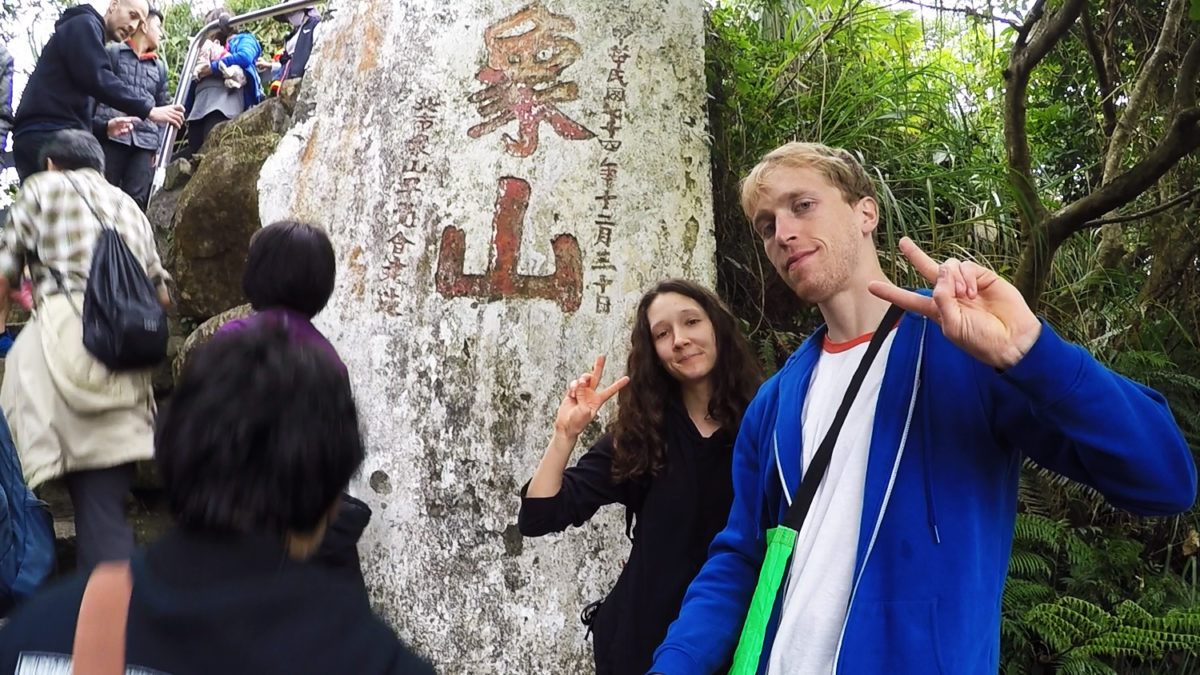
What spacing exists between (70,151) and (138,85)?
2302mm

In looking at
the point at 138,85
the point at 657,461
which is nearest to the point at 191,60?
the point at 138,85

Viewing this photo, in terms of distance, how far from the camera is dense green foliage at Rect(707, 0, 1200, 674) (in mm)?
3080

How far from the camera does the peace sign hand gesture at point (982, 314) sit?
1.21 meters

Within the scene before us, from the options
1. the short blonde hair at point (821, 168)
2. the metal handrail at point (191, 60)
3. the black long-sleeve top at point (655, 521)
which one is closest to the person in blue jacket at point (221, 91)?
the metal handrail at point (191, 60)

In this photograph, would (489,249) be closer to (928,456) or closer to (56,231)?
(56,231)

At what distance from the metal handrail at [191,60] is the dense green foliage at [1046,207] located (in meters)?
2.65

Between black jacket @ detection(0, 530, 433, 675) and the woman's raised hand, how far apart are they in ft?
3.76

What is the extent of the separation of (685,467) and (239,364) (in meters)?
1.25

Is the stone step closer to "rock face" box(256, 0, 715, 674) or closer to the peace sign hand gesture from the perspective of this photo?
"rock face" box(256, 0, 715, 674)

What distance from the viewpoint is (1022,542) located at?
10.8ft

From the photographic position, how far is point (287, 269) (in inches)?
89.0

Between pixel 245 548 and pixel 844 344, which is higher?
pixel 844 344

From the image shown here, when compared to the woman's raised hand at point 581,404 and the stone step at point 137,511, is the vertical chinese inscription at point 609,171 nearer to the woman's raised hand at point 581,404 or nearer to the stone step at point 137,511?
the woman's raised hand at point 581,404

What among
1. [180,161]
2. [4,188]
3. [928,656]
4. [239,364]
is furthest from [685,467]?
[4,188]
